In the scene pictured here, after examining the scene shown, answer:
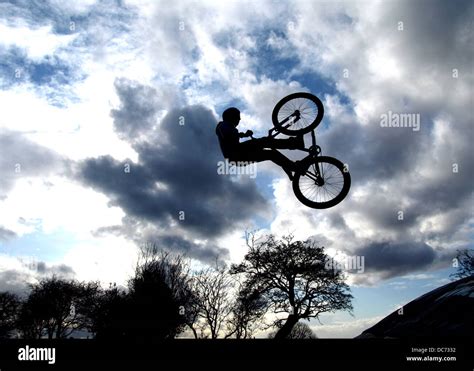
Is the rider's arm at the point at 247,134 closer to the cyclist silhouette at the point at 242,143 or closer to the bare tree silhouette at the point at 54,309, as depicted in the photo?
the cyclist silhouette at the point at 242,143

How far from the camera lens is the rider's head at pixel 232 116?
7211 millimetres

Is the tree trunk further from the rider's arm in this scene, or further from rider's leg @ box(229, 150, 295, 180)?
the rider's arm

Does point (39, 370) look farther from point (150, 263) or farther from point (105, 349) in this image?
point (150, 263)

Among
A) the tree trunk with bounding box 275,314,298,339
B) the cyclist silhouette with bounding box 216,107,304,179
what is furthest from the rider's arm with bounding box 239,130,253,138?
the tree trunk with bounding box 275,314,298,339

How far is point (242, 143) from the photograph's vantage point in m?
7.00

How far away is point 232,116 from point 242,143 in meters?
0.63

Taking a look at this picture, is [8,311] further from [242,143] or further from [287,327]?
[242,143]

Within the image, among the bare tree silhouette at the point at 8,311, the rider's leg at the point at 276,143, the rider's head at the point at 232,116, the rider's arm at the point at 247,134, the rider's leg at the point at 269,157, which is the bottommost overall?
the bare tree silhouette at the point at 8,311

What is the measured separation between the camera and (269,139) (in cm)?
707

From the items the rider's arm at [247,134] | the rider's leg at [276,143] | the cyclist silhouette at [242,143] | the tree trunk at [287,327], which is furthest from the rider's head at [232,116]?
the tree trunk at [287,327]

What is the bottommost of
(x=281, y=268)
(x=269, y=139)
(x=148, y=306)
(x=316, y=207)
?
(x=148, y=306)

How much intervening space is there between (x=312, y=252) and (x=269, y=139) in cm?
2390

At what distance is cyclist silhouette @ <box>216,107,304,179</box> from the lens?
22.8 ft

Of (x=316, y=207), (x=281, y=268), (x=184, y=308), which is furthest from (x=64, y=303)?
(x=316, y=207)
